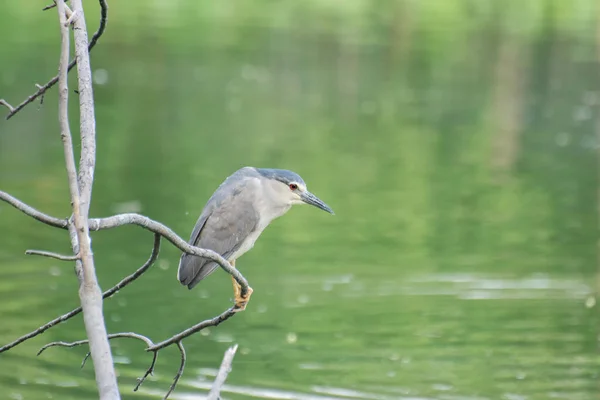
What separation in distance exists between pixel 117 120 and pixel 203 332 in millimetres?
9251

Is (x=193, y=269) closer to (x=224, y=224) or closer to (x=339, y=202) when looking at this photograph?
(x=224, y=224)

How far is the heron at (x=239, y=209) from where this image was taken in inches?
179

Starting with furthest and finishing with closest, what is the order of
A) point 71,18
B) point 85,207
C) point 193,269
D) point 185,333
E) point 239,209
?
point 193,269, point 239,209, point 185,333, point 71,18, point 85,207

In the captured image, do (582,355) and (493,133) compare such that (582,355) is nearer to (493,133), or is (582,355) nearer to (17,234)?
(17,234)

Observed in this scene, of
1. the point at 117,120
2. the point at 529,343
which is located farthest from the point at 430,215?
the point at 117,120

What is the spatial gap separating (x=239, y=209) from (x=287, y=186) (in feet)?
0.72

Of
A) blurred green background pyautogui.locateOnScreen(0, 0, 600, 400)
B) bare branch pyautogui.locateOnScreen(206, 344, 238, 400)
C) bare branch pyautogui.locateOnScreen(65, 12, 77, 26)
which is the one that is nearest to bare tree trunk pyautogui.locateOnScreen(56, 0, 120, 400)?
bare branch pyautogui.locateOnScreen(65, 12, 77, 26)

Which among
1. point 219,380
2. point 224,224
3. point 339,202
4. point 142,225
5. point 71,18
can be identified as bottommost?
point 339,202

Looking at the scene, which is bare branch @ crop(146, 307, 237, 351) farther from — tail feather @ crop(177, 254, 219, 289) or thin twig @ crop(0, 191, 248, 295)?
tail feather @ crop(177, 254, 219, 289)

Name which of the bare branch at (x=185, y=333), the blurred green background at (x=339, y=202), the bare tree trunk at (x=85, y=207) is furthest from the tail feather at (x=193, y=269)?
the blurred green background at (x=339, y=202)

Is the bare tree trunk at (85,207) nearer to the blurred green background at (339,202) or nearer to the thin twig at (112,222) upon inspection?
the thin twig at (112,222)

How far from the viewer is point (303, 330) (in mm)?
8797

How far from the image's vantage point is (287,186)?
15.3ft

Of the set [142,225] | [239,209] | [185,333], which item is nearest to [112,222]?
[142,225]
